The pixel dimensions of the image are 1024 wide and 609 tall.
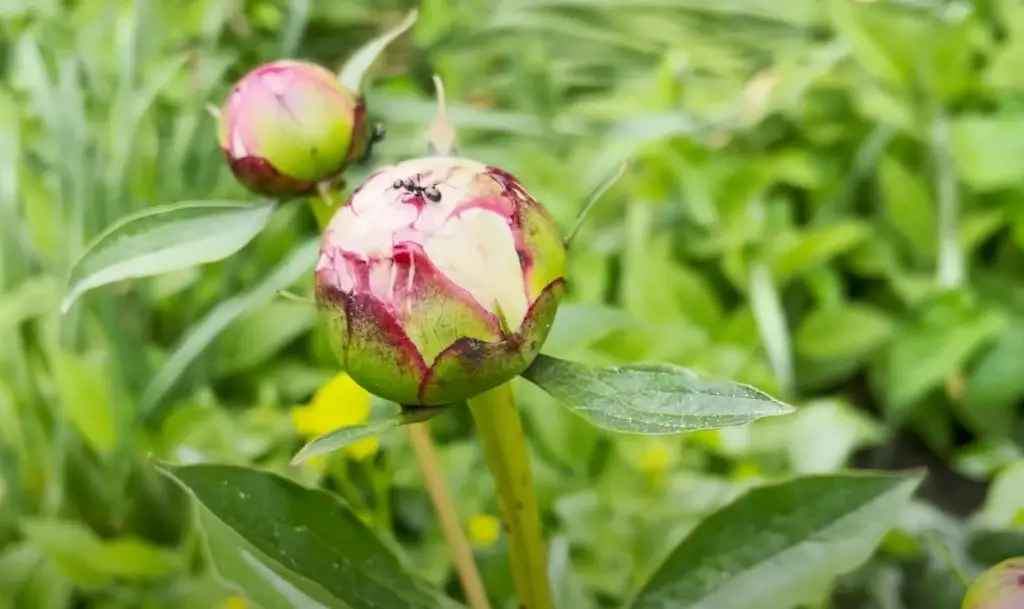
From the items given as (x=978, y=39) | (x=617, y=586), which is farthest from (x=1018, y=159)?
(x=617, y=586)

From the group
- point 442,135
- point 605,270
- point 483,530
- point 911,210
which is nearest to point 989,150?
point 911,210

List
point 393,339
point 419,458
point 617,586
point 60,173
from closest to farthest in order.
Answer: point 393,339 → point 419,458 → point 617,586 → point 60,173

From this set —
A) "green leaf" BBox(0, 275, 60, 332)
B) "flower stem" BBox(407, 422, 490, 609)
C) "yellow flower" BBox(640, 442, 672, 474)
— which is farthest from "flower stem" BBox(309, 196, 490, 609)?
"green leaf" BBox(0, 275, 60, 332)

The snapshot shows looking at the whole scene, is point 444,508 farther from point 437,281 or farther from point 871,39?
point 871,39

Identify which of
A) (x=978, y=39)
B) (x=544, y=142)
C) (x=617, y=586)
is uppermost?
(x=978, y=39)

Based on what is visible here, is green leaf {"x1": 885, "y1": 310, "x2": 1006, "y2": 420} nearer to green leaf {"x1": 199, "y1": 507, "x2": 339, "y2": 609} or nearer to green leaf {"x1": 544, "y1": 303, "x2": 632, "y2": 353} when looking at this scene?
green leaf {"x1": 544, "y1": 303, "x2": 632, "y2": 353}

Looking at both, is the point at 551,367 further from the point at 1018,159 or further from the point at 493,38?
the point at 493,38

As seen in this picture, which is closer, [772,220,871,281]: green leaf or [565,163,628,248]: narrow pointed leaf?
[565,163,628,248]: narrow pointed leaf

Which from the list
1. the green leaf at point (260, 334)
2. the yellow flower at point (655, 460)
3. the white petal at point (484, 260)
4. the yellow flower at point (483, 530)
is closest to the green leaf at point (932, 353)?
the yellow flower at point (655, 460)
